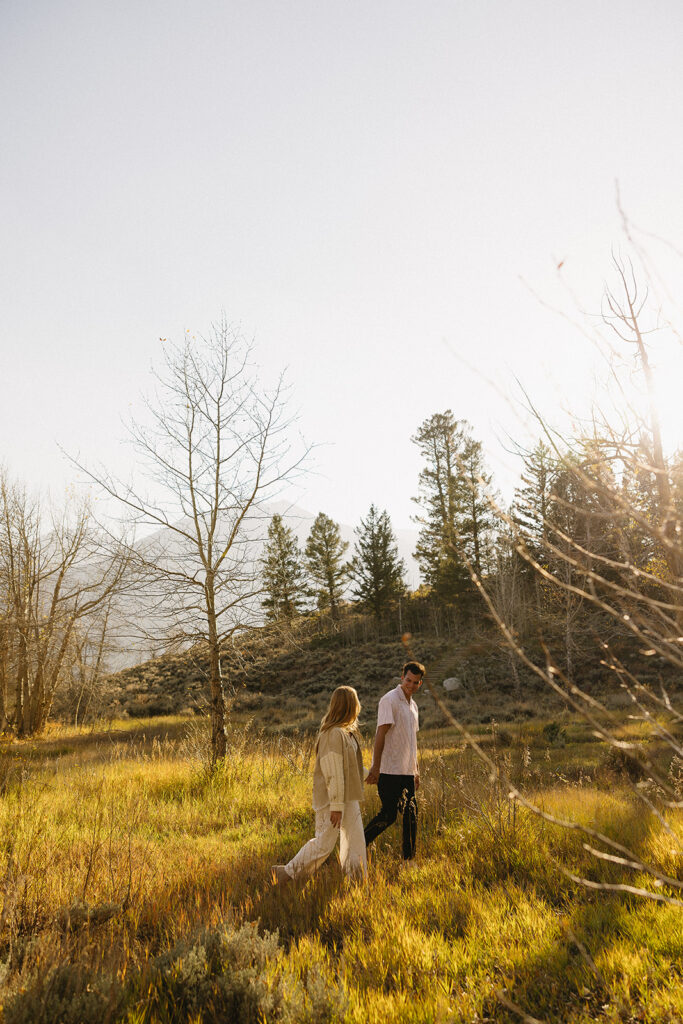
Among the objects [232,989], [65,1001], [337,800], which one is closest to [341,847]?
[337,800]

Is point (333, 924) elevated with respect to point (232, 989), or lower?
lower

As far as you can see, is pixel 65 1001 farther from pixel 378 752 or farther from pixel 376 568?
pixel 376 568

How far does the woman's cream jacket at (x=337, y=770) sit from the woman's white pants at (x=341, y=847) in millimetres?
137

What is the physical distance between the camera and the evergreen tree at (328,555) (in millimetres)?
41969

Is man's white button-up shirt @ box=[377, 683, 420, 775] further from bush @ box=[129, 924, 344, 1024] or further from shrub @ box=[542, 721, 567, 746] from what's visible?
shrub @ box=[542, 721, 567, 746]

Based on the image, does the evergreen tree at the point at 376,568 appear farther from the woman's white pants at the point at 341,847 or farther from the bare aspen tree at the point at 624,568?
the woman's white pants at the point at 341,847

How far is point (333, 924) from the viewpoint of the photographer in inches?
166

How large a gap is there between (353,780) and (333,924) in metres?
1.17

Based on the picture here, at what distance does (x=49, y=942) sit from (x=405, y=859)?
122 inches

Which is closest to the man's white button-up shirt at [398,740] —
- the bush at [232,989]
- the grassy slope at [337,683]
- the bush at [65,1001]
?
the bush at [232,989]

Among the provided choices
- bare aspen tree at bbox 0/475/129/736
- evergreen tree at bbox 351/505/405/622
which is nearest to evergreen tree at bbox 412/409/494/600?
evergreen tree at bbox 351/505/405/622

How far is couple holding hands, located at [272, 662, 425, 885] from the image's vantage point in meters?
5.07

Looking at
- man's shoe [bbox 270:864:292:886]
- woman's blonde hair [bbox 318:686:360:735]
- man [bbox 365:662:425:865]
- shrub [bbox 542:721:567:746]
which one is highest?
woman's blonde hair [bbox 318:686:360:735]

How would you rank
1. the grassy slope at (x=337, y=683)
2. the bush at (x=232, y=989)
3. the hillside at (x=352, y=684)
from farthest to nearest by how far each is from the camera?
the grassy slope at (x=337, y=683), the hillside at (x=352, y=684), the bush at (x=232, y=989)
